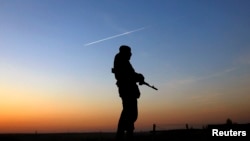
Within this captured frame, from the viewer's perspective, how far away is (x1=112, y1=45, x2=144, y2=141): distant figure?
29.3 feet

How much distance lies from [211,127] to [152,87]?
76.2 inches

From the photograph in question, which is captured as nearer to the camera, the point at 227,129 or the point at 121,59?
the point at 227,129

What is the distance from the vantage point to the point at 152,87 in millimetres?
9719

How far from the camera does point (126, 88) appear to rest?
360 inches

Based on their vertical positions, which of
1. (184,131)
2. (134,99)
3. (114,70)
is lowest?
(184,131)

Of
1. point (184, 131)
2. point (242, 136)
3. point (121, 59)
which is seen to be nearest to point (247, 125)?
point (242, 136)

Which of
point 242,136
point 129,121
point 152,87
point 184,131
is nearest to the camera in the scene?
point 242,136

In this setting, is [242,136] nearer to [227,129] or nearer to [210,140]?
[227,129]

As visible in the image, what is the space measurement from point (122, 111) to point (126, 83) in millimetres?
754

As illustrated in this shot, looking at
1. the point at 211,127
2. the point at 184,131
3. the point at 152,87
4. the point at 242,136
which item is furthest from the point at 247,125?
the point at 184,131

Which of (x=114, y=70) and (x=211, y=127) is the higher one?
(x=114, y=70)

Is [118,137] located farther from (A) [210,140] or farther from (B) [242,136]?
(B) [242,136]

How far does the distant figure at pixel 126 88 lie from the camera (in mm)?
8930

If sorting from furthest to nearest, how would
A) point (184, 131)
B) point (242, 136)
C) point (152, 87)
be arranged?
point (184, 131)
point (152, 87)
point (242, 136)
